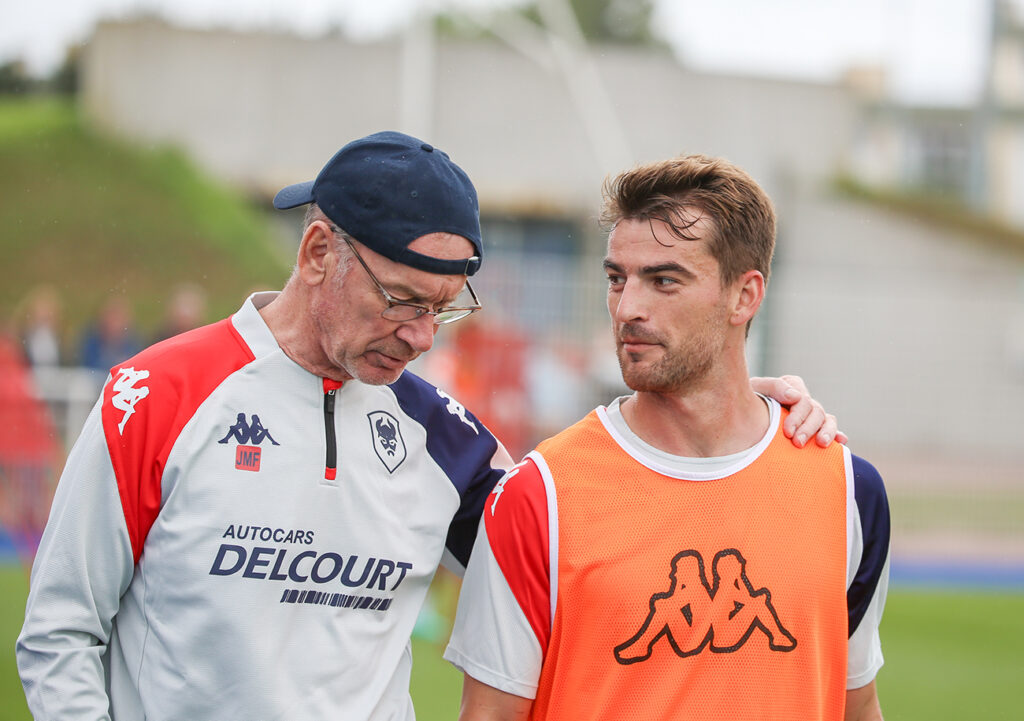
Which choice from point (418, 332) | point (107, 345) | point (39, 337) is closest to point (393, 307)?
point (418, 332)

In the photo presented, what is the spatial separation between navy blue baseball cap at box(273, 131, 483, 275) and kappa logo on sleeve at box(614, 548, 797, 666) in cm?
83

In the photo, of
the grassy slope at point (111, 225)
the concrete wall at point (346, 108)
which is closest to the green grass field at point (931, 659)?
the grassy slope at point (111, 225)

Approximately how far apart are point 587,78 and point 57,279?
11.2m

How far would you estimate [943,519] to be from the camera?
1211cm

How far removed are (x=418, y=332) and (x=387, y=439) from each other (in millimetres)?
294

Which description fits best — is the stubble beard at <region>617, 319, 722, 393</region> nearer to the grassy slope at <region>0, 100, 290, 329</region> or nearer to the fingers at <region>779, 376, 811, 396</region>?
the fingers at <region>779, 376, 811, 396</region>

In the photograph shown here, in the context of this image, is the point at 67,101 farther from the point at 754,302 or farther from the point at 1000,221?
the point at 754,302

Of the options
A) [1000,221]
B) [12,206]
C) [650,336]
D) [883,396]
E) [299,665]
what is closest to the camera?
[299,665]

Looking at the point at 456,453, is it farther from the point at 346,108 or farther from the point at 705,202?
the point at 346,108

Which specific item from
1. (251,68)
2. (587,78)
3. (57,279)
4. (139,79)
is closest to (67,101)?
(139,79)

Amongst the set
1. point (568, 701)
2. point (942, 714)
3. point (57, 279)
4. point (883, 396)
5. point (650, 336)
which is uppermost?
point (650, 336)

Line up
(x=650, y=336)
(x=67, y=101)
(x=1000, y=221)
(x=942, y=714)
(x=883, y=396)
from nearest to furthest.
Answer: (x=650, y=336) → (x=942, y=714) → (x=883, y=396) → (x=67, y=101) → (x=1000, y=221)

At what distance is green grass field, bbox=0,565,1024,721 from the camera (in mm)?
5727

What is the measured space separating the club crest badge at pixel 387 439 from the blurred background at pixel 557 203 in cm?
701
